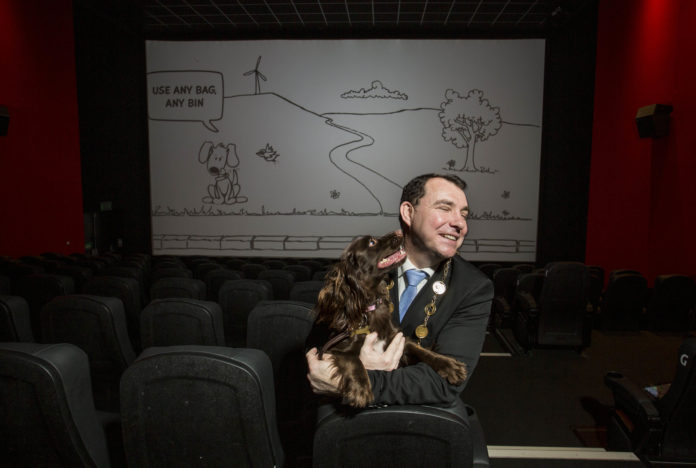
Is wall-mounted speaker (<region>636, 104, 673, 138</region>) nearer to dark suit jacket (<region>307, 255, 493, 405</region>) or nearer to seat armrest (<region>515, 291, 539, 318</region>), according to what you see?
seat armrest (<region>515, 291, 539, 318</region>)

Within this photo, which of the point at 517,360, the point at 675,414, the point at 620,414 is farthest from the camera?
the point at 517,360

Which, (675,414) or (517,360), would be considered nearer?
(675,414)

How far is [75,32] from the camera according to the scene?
9695 mm

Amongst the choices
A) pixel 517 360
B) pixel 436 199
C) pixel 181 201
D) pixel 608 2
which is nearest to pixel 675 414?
pixel 436 199

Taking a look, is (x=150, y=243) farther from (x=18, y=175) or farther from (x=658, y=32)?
(x=658, y=32)

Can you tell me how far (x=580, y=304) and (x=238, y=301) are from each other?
3550 mm

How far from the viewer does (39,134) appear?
26.3 ft

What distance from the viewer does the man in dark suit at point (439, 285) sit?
166 cm

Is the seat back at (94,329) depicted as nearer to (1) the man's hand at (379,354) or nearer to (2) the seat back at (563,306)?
(1) the man's hand at (379,354)

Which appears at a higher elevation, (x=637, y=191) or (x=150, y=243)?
(x=637, y=191)

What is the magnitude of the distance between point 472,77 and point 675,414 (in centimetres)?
905

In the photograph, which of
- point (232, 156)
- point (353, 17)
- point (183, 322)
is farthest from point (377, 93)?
point (183, 322)

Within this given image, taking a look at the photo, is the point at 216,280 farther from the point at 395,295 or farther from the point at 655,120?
the point at 655,120

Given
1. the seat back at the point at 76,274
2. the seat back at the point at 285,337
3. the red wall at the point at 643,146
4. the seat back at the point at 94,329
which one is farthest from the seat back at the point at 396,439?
the red wall at the point at 643,146
